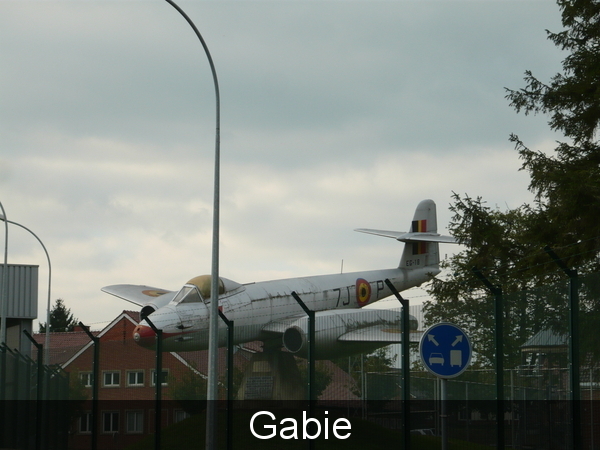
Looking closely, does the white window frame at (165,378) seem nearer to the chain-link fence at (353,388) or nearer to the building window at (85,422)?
the chain-link fence at (353,388)

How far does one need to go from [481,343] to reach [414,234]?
25.9 meters

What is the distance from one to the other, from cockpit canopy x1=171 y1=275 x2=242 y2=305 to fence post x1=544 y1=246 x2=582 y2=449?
51.6ft

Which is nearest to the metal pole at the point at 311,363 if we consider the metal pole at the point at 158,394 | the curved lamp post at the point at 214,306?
the curved lamp post at the point at 214,306

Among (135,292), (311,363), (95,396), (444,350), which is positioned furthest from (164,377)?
(135,292)

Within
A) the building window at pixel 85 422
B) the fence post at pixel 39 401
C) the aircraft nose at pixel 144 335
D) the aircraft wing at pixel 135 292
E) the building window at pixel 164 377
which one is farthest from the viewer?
the aircraft wing at pixel 135 292

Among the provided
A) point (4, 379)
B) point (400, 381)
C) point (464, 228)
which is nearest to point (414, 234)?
point (464, 228)

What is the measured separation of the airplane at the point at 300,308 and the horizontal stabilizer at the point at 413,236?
0.04 m

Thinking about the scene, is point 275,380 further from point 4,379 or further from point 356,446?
point 4,379

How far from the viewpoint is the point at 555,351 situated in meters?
11.7

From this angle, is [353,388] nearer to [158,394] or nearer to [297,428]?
[297,428]

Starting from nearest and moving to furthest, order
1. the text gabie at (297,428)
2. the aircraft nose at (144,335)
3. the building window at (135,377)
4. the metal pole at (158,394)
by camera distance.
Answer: the text gabie at (297,428), the metal pole at (158,394), the building window at (135,377), the aircraft nose at (144,335)

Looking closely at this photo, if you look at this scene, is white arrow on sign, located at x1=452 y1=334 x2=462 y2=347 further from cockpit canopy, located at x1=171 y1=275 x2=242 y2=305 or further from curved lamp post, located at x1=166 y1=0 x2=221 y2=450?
cockpit canopy, located at x1=171 y1=275 x2=242 y2=305

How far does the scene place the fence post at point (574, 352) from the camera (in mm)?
11234

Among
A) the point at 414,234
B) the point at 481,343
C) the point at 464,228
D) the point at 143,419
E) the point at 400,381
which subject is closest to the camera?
the point at 481,343
